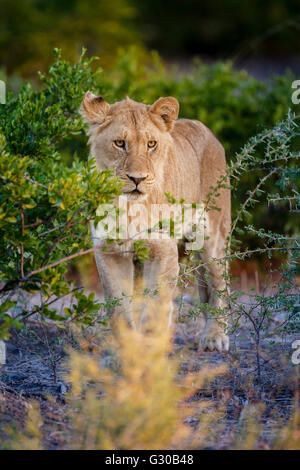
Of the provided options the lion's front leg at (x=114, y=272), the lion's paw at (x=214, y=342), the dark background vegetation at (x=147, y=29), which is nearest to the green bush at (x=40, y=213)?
the lion's front leg at (x=114, y=272)

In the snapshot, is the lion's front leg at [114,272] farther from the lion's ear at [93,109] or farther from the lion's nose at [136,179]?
the lion's ear at [93,109]

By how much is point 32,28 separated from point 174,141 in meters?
11.4

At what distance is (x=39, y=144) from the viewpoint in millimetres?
4051

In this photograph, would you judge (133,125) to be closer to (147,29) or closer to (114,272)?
(114,272)

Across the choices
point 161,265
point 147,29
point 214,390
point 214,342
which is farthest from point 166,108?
point 147,29

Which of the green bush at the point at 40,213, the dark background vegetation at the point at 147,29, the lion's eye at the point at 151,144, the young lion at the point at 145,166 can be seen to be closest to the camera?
the green bush at the point at 40,213

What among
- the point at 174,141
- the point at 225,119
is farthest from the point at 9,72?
the point at 174,141

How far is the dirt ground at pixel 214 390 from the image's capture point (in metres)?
3.43

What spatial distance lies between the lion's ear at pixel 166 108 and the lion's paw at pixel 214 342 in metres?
1.55

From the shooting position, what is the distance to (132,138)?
15.1ft

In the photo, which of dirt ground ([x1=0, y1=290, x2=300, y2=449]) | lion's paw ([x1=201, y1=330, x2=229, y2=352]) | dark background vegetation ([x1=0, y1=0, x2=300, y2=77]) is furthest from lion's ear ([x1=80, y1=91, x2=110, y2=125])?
dark background vegetation ([x1=0, y1=0, x2=300, y2=77])

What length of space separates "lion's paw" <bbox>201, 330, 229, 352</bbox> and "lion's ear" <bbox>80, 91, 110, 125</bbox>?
5.69ft

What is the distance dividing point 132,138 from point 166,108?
39cm

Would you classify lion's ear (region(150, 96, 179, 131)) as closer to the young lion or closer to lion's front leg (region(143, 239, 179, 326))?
the young lion
